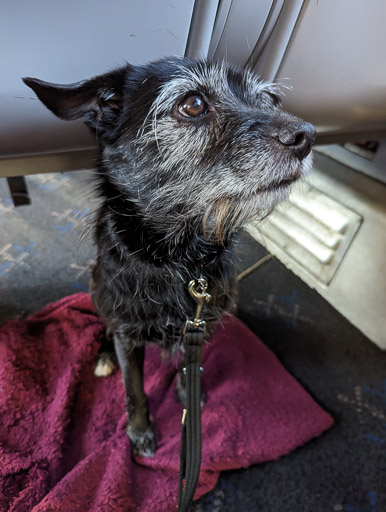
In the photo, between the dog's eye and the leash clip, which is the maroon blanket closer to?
A: the leash clip

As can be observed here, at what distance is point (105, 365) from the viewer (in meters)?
1.46

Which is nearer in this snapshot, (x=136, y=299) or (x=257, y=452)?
(x=136, y=299)

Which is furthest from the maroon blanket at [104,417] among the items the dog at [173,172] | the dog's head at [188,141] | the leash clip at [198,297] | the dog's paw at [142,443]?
the dog's head at [188,141]

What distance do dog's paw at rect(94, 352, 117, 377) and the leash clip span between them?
23.4 inches

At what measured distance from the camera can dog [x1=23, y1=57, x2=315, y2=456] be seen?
90 centimetres

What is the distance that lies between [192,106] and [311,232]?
3.81 feet

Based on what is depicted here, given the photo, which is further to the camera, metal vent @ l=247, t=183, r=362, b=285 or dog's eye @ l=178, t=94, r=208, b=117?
metal vent @ l=247, t=183, r=362, b=285

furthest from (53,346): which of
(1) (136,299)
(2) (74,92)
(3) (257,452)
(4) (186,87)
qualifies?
(4) (186,87)

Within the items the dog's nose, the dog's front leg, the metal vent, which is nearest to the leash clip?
the dog's front leg

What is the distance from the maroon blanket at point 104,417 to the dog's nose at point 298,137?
0.97m

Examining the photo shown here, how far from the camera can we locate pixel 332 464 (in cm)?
131

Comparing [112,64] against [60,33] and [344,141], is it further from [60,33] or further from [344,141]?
[344,141]

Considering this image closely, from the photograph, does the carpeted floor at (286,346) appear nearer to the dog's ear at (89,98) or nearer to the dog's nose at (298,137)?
the dog's ear at (89,98)

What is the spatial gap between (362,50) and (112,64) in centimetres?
77
